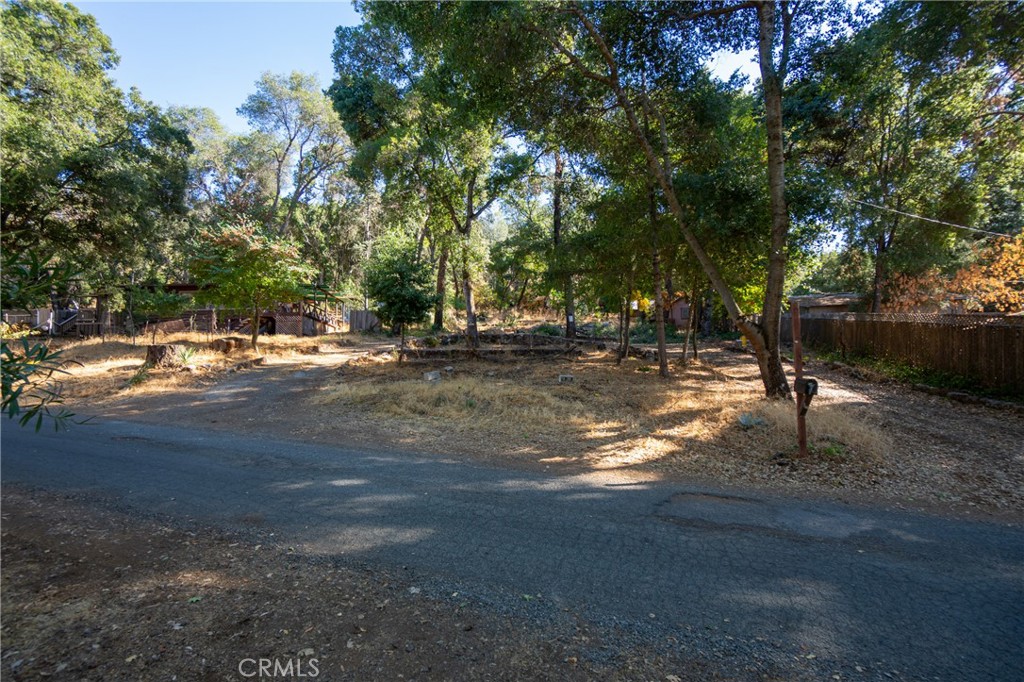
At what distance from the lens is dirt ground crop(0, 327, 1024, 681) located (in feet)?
8.46

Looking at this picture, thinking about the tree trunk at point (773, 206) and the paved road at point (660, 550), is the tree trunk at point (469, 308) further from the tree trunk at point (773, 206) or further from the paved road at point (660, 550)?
the paved road at point (660, 550)

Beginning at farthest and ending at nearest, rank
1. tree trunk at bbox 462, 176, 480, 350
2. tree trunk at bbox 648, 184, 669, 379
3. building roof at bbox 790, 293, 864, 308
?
building roof at bbox 790, 293, 864, 308, tree trunk at bbox 462, 176, 480, 350, tree trunk at bbox 648, 184, 669, 379

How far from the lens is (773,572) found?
3.44 m

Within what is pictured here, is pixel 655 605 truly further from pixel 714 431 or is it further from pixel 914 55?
pixel 914 55

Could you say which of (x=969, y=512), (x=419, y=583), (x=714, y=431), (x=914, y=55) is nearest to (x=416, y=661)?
(x=419, y=583)

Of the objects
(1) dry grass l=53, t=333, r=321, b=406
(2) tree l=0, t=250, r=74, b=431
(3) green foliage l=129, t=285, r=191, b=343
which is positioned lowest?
(1) dry grass l=53, t=333, r=321, b=406

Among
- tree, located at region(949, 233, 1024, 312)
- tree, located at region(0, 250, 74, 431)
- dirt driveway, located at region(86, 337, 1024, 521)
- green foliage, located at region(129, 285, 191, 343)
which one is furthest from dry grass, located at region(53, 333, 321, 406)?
tree, located at region(949, 233, 1024, 312)

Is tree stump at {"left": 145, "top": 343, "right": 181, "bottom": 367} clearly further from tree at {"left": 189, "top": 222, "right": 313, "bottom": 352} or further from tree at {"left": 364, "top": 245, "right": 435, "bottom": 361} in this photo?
tree at {"left": 364, "top": 245, "right": 435, "bottom": 361}

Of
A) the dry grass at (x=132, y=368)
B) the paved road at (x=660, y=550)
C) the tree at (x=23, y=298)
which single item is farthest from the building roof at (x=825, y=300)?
the tree at (x=23, y=298)

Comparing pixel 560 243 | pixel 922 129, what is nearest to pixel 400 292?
pixel 560 243

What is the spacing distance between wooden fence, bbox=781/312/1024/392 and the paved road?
8.47 m

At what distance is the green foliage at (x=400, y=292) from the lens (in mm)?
16938

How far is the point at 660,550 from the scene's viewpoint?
3.76 meters

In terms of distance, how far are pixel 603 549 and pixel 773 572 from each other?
121 cm
